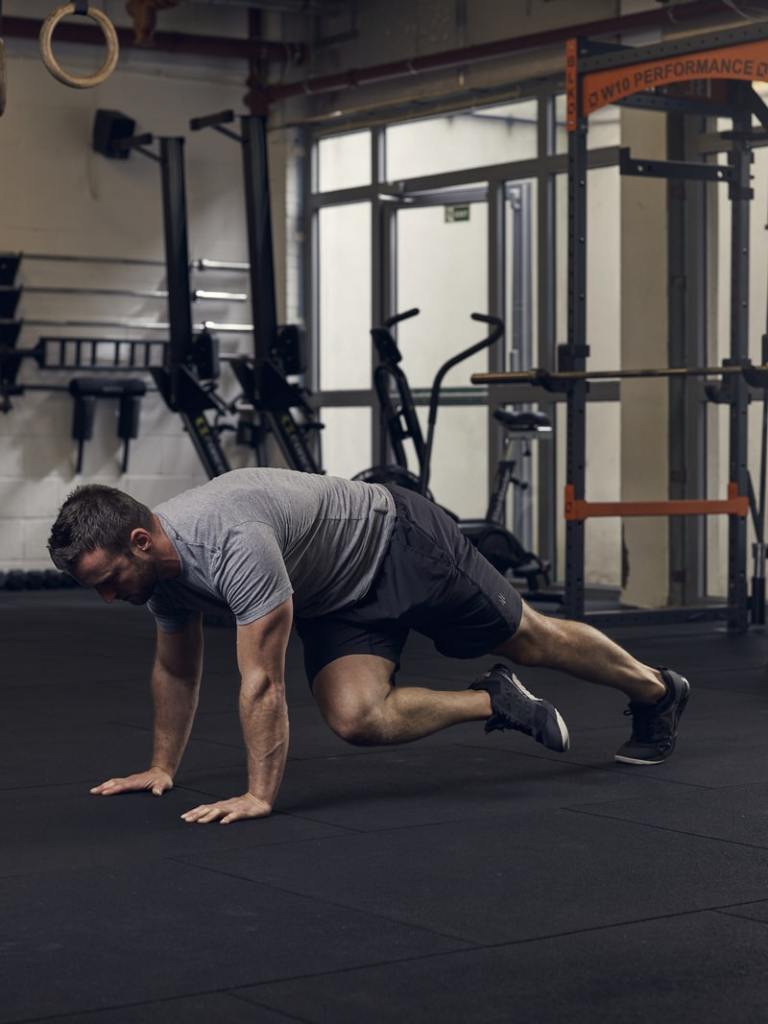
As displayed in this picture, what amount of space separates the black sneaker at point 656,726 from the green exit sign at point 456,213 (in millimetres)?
6037

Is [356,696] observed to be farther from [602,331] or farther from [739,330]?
[602,331]

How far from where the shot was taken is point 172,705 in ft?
11.1

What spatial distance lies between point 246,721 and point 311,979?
3.09ft

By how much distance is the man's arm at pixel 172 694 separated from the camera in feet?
11.0

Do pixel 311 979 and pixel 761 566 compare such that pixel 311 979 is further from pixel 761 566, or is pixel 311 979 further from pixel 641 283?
pixel 641 283

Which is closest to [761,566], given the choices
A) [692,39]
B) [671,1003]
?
[692,39]

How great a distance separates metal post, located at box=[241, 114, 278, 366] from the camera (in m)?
8.54

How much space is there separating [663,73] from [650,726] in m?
3.36

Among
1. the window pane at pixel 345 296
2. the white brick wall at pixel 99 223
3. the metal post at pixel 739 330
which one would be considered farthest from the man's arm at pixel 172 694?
the window pane at pixel 345 296

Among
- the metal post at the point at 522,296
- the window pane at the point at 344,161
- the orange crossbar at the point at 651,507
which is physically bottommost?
the orange crossbar at the point at 651,507

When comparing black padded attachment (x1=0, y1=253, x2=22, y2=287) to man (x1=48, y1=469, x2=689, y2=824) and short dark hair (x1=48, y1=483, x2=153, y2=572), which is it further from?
short dark hair (x1=48, y1=483, x2=153, y2=572)

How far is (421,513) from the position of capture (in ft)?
11.5

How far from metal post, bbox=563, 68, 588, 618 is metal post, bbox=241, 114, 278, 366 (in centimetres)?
233

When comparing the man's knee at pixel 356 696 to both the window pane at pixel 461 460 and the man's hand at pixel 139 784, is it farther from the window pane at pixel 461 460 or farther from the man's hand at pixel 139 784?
the window pane at pixel 461 460
